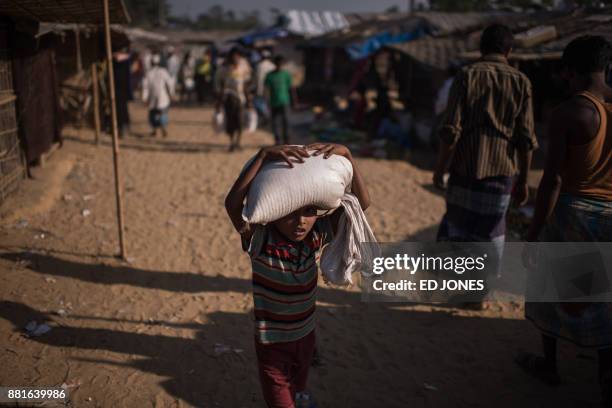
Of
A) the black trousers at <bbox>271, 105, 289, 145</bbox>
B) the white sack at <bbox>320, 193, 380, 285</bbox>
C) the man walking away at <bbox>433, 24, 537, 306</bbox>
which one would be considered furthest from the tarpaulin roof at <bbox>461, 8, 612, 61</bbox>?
the white sack at <bbox>320, 193, 380, 285</bbox>

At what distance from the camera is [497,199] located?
3.80m

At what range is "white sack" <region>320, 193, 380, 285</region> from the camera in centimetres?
236

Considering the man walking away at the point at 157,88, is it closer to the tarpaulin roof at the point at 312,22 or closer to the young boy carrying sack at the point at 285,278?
the young boy carrying sack at the point at 285,278

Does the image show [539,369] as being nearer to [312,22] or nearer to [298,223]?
[298,223]

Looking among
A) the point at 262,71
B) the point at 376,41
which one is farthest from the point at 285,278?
the point at 376,41

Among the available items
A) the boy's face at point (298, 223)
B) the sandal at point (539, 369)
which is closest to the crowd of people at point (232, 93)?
the sandal at point (539, 369)

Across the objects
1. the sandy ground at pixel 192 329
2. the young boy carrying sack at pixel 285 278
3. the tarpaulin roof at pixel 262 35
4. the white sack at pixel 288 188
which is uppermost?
the tarpaulin roof at pixel 262 35

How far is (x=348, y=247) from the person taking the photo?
2.38 metres

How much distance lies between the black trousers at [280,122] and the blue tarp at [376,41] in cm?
443

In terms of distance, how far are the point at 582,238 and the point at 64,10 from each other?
500 centimetres

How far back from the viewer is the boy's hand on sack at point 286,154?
211 centimetres

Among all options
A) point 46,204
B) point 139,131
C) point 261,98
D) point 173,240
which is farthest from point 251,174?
point 261,98

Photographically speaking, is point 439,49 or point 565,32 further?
point 439,49

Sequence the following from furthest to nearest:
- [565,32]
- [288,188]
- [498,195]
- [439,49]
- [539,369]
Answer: [439,49] < [565,32] < [498,195] < [539,369] < [288,188]
